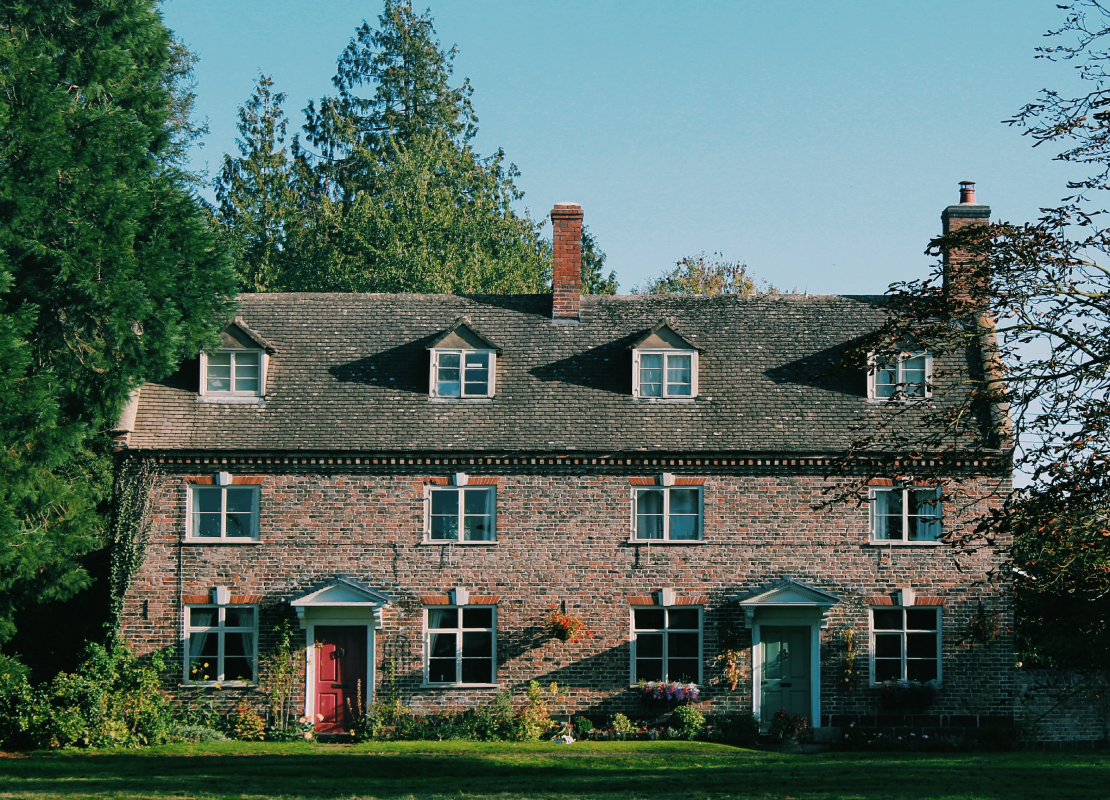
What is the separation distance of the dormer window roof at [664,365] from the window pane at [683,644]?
5.13 metres

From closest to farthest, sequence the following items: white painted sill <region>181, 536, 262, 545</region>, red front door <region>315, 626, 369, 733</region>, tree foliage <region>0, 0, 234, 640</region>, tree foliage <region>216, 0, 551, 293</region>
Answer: tree foliage <region>0, 0, 234, 640</region>, red front door <region>315, 626, 369, 733</region>, white painted sill <region>181, 536, 262, 545</region>, tree foliage <region>216, 0, 551, 293</region>

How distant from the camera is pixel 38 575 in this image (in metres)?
26.3

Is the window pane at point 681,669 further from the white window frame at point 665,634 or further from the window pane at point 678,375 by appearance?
the window pane at point 678,375

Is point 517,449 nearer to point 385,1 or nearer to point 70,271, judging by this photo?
point 70,271

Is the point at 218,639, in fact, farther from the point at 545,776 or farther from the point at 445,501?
the point at 545,776

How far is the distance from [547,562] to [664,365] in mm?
5093

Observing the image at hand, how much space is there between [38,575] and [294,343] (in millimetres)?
7379

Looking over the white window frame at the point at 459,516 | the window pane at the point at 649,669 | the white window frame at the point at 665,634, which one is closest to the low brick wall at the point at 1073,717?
the white window frame at the point at 665,634

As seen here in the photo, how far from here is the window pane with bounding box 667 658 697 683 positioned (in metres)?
26.9

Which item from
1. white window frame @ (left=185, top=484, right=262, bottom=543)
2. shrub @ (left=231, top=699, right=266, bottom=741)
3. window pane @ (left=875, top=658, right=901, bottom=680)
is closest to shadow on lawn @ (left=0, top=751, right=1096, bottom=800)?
shrub @ (left=231, top=699, right=266, bottom=741)

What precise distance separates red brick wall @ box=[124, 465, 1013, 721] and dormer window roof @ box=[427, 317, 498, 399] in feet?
7.30

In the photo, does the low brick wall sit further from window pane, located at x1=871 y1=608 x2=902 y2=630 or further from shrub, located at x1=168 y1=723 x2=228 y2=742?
shrub, located at x1=168 y1=723 x2=228 y2=742

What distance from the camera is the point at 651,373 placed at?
2856 cm

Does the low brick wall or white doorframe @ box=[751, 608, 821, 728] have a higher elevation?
white doorframe @ box=[751, 608, 821, 728]
